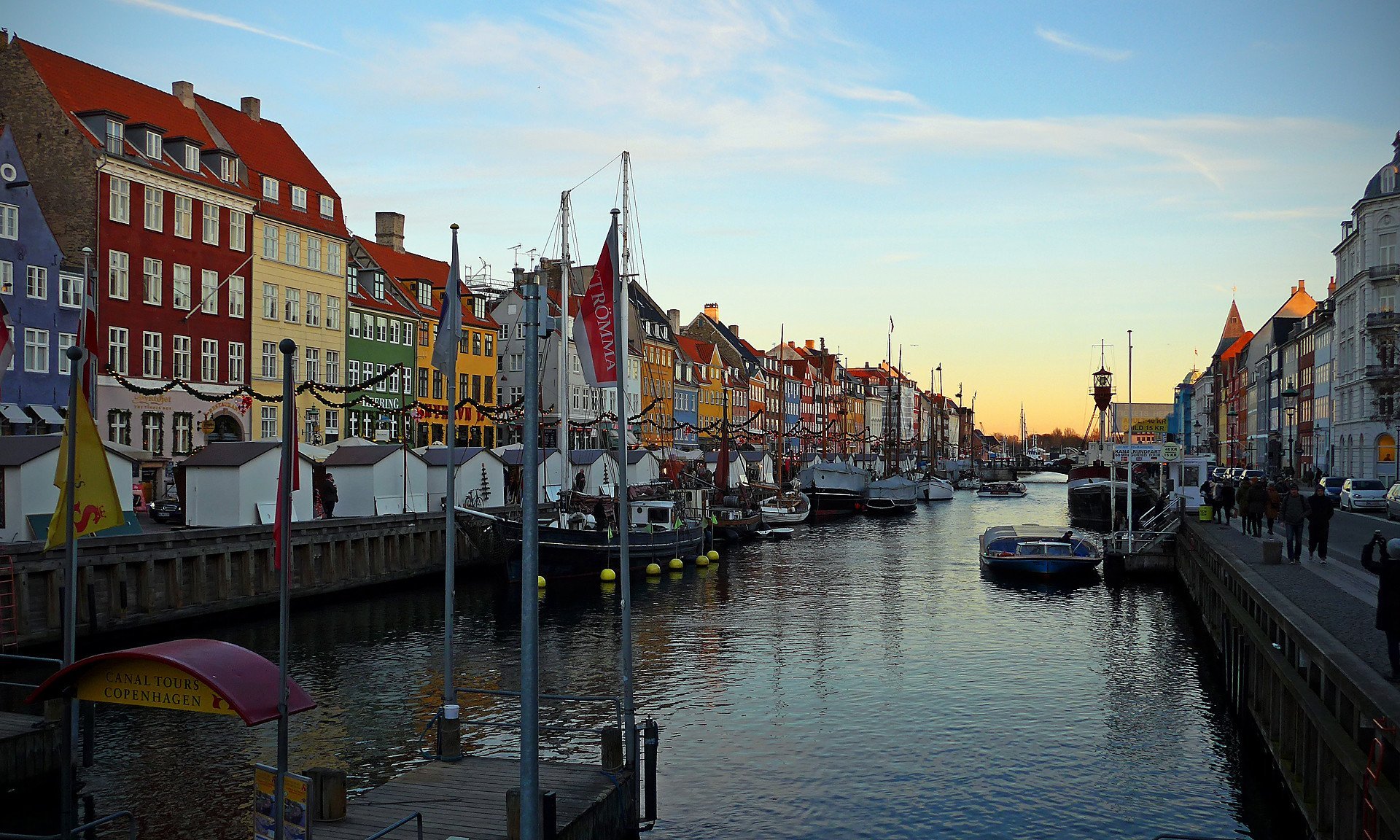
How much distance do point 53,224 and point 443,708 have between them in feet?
159

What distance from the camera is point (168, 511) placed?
47.1 m

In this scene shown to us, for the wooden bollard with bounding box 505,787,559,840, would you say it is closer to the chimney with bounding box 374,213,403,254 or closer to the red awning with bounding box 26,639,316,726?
the red awning with bounding box 26,639,316,726

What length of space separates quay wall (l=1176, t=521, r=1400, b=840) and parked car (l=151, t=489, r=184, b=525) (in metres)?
37.5

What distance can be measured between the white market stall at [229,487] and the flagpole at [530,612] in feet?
109

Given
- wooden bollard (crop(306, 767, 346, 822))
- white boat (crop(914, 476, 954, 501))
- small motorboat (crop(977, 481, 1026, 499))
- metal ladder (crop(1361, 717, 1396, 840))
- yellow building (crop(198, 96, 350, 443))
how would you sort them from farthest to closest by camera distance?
1. small motorboat (crop(977, 481, 1026, 499))
2. white boat (crop(914, 476, 954, 501))
3. yellow building (crop(198, 96, 350, 443))
4. wooden bollard (crop(306, 767, 346, 822))
5. metal ladder (crop(1361, 717, 1396, 840))

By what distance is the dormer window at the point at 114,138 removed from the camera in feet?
184

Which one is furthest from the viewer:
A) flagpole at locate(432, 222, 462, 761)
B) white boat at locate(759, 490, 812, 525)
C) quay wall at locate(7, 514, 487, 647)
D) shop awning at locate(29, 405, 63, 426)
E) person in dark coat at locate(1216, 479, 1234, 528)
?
white boat at locate(759, 490, 812, 525)

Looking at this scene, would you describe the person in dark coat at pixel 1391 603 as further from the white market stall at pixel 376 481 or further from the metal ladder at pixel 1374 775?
the white market stall at pixel 376 481

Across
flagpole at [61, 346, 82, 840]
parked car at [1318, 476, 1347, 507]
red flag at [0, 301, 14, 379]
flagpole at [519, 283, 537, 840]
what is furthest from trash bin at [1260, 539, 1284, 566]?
parked car at [1318, 476, 1347, 507]

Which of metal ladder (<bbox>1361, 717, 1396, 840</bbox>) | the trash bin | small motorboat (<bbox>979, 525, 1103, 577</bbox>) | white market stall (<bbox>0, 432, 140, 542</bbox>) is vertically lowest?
small motorboat (<bbox>979, 525, 1103, 577</bbox>)

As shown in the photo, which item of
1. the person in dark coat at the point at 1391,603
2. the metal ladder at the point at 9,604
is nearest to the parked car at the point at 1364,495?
the person in dark coat at the point at 1391,603

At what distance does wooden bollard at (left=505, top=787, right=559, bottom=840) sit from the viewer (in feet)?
44.9

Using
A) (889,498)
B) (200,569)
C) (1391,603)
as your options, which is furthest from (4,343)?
(889,498)

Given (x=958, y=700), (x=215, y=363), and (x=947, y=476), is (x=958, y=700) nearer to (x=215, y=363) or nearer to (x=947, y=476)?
(x=215, y=363)
